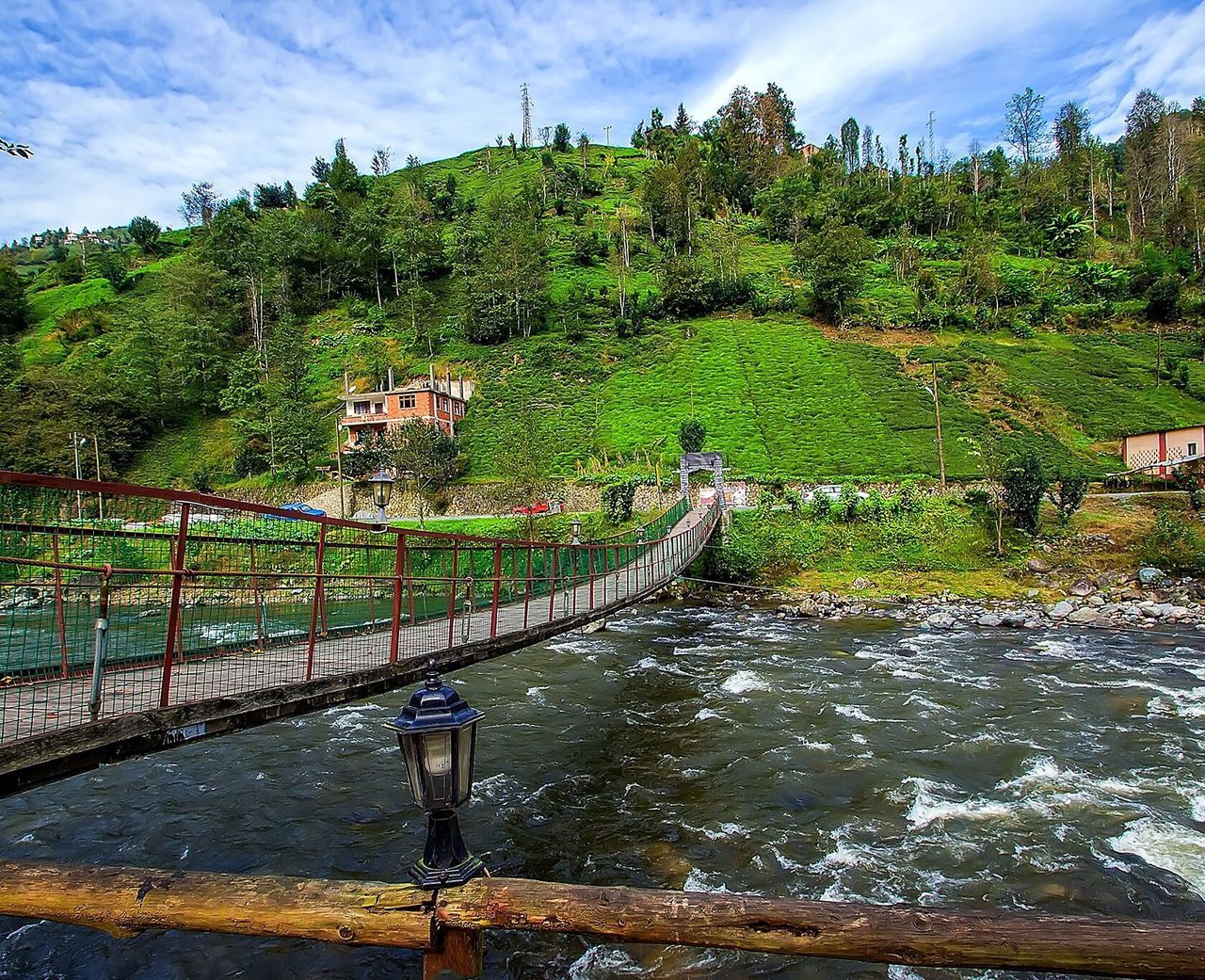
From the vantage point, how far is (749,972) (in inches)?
163

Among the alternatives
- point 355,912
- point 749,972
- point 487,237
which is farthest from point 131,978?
point 487,237

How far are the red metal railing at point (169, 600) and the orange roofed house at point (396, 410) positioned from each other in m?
29.7

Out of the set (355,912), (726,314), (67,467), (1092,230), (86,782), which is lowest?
(86,782)

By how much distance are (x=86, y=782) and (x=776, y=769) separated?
316 inches

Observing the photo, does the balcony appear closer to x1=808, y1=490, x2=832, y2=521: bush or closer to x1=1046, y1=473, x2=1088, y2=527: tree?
x1=808, y1=490, x2=832, y2=521: bush

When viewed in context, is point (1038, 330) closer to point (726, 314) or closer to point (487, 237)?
point (726, 314)

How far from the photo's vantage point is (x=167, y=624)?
4066 millimetres

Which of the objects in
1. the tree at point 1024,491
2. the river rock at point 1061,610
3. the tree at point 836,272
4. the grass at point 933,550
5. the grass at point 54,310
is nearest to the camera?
the river rock at point 1061,610

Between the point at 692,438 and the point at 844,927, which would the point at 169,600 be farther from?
the point at 692,438

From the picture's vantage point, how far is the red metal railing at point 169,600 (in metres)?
3.10

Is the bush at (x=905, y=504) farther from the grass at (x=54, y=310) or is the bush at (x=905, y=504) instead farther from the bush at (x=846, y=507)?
the grass at (x=54, y=310)

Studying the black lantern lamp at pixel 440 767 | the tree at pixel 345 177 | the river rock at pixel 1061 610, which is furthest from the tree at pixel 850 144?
the black lantern lamp at pixel 440 767

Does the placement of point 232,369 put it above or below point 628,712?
above

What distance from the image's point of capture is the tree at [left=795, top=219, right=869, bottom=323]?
1783 inches
